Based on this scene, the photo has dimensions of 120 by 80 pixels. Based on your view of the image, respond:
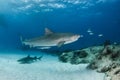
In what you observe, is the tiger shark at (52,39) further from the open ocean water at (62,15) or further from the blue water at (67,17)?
the blue water at (67,17)

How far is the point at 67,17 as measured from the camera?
64250 millimetres

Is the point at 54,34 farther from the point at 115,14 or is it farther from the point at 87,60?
the point at 115,14

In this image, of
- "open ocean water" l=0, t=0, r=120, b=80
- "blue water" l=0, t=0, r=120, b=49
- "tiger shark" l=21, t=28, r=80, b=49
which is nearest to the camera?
"tiger shark" l=21, t=28, r=80, b=49

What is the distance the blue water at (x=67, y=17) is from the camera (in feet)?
136

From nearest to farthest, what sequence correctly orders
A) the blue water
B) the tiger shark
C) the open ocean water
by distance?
1. the tiger shark
2. the open ocean water
3. the blue water

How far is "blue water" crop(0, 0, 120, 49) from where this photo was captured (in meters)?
41.4

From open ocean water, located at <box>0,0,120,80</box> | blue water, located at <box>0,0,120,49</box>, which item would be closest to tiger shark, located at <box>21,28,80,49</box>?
open ocean water, located at <box>0,0,120,80</box>

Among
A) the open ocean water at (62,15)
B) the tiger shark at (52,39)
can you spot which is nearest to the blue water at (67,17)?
the open ocean water at (62,15)

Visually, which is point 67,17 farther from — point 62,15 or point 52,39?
point 52,39

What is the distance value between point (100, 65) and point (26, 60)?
7.07 metres

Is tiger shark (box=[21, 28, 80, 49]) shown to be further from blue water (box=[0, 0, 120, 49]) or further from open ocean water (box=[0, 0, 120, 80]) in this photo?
blue water (box=[0, 0, 120, 49])

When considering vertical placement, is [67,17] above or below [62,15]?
below

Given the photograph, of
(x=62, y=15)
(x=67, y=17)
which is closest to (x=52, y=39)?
(x=62, y=15)

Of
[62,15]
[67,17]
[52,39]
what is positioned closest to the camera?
[52,39]
